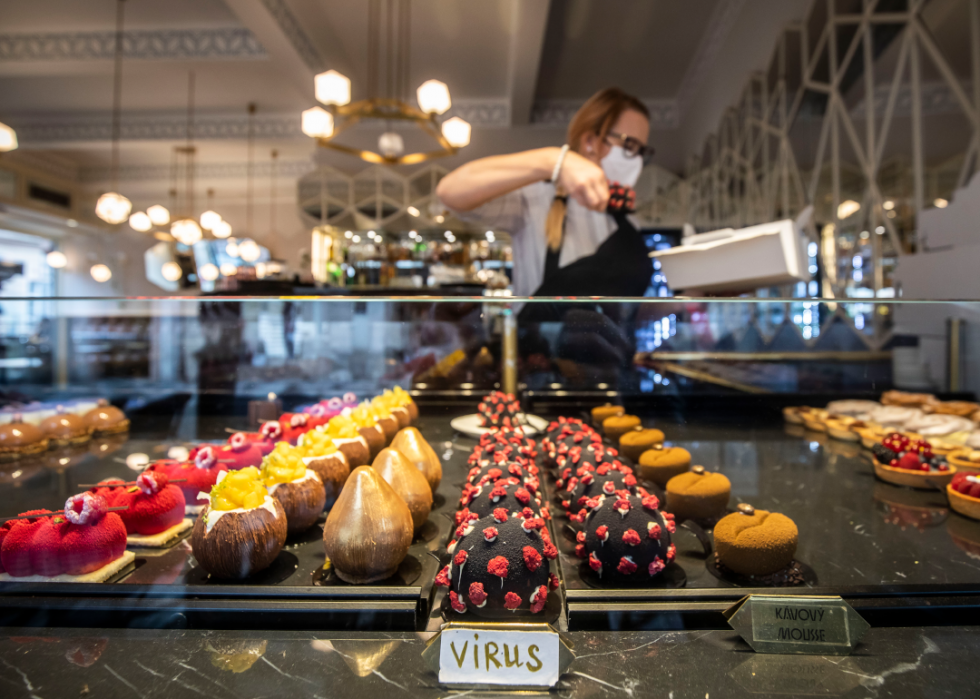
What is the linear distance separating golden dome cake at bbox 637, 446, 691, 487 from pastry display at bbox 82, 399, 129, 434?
1507 millimetres

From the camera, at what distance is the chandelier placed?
361cm

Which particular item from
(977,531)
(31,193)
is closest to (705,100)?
(977,531)

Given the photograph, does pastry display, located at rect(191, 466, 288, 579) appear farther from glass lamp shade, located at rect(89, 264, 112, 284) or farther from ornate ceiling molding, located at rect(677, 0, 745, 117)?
glass lamp shade, located at rect(89, 264, 112, 284)

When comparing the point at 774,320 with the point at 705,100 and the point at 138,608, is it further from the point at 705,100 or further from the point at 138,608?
the point at 705,100

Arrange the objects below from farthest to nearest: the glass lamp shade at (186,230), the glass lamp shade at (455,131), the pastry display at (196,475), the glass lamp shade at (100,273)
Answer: the glass lamp shade at (100,273)
the glass lamp shade at (186,230)
the glass lamp shade at (455,131)
the pastry display at (196,475)

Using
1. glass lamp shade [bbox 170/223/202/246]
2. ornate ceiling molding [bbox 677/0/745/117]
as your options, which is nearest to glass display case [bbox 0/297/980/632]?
ornate ceiling molding [bbox 677/0/745/117]

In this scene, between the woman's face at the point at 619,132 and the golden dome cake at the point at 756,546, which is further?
the woman's face at the point at 619,132

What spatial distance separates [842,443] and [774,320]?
2.03ft

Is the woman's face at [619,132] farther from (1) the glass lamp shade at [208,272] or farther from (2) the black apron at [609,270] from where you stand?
(1) the glass lamp shade at [208,272]

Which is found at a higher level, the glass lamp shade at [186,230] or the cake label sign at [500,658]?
the glass lamp shade at [186,230]

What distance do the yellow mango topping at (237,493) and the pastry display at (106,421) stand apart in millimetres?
1094

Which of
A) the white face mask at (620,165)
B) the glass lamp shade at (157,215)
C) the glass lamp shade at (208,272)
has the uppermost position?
the glass lamp shade at (157,215)

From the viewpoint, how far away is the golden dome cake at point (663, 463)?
1129 millimetres

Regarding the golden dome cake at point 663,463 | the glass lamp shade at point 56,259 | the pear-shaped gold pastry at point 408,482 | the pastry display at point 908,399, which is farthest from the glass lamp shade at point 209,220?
the pastry display at point 908,399
